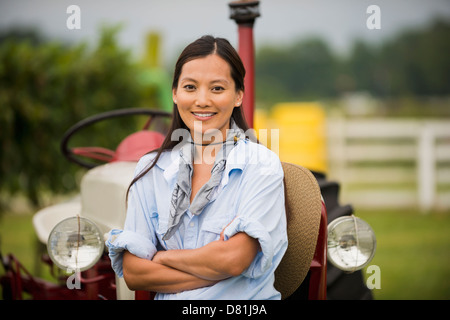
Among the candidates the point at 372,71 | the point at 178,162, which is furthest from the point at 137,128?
the point at 372,71

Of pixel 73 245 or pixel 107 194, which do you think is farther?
pixel 107 194

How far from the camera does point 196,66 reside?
168cm

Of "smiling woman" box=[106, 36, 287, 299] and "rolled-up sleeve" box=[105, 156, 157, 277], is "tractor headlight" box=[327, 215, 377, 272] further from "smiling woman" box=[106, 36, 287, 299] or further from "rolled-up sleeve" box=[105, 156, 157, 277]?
"rolled-up sleeve" box=[105, 156, 157, 277]

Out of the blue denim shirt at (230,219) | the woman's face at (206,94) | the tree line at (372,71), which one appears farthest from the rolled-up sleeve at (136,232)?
the tree line at (372,71)

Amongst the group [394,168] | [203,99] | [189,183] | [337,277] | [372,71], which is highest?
[372,71]

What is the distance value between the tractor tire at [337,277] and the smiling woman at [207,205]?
935 millimetres

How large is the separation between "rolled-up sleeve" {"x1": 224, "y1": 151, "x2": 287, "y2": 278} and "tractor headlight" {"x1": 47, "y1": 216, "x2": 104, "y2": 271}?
662mm

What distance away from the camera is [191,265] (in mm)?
1565

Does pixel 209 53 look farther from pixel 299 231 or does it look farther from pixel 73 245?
pixel 73 245

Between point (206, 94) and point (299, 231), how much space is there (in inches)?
22.4

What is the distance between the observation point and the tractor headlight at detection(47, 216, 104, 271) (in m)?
1.94

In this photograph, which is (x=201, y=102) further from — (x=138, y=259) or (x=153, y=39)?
(x=153, y=39)

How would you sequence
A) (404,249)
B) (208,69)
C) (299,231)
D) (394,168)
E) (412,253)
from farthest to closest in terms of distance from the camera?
Answer: (394,168)
(404,249)
(412,253)
(299,231)
(208,69)

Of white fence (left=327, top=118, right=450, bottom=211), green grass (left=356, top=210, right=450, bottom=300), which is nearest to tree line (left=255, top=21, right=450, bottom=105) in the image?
white fence (left=327, top=118, right=450, bottom=211)
